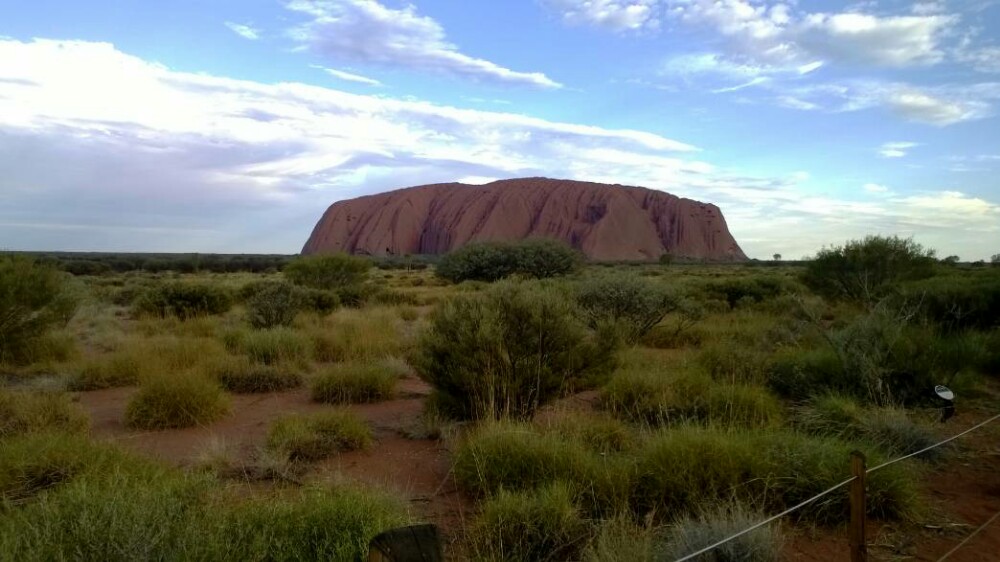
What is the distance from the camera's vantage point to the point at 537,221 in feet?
348

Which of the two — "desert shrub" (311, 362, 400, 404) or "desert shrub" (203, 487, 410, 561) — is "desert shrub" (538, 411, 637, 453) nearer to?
"desert shrub" (203, 487, 410, 561)

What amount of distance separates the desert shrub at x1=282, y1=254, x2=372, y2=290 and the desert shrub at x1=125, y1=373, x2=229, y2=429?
16915 mm

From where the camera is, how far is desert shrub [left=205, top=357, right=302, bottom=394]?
9898 millimetres

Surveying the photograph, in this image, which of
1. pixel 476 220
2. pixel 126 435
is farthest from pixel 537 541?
pixel 476 220

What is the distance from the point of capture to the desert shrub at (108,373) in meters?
9.85

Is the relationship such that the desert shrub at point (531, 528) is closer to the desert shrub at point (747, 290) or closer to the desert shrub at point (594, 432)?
the desert shrub at point (594, 432)

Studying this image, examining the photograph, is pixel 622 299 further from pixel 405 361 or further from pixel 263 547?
pixel 263 547

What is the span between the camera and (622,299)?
13.4 meters

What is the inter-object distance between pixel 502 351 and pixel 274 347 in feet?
17.9

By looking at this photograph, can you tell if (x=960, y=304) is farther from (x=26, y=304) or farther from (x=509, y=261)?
(x=509, y=261)

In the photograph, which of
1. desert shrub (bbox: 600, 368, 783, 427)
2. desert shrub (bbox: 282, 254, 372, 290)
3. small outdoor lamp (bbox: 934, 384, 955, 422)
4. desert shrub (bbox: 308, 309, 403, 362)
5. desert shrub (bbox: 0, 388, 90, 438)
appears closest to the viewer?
desert shrub (bbox: 0, 388, 90, 438)

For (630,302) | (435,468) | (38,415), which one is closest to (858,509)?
(435,468)

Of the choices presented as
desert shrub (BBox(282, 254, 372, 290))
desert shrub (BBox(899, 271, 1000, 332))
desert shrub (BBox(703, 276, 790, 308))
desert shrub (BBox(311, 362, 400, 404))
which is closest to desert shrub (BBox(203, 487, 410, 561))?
desert shrub (BBox(311, 362, 400, 404))

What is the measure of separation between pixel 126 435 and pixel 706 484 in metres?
5.70
